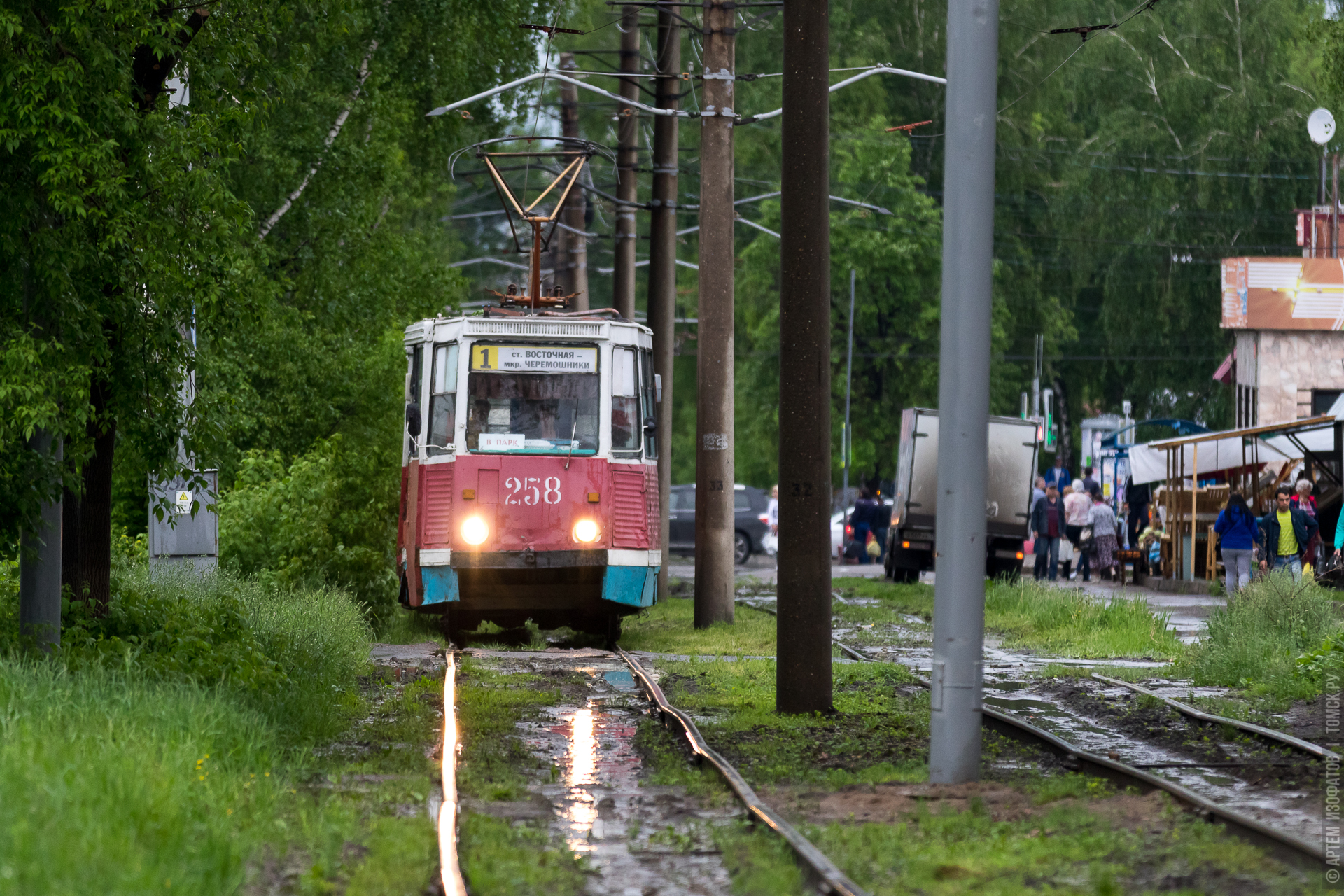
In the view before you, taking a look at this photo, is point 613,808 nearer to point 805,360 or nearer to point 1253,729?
point 805,360

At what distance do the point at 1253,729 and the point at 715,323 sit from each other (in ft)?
32.3

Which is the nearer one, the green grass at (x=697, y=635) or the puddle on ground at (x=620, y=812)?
the puddle on ground at (x=620, y=812)

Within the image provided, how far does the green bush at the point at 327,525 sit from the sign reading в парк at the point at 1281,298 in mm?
27013

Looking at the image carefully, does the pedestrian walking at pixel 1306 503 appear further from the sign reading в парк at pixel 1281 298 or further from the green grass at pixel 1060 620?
the sign reading в парк at pixel 1281 298

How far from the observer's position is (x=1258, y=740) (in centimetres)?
1127

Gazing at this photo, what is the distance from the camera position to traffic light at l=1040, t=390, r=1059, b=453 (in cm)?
5249

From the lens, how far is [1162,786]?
905 centimetres

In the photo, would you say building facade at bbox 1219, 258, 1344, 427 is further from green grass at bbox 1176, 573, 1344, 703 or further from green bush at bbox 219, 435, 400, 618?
green bush at bbox 219, 435, 400, 618

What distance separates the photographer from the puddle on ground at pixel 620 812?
24.5 ft

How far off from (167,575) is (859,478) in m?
47.9

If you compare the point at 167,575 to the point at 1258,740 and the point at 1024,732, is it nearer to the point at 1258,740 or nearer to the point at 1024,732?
the point at 1024,732

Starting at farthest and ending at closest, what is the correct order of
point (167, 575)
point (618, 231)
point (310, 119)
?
point (618, 231) → point (310, 119) → point (167, 575)

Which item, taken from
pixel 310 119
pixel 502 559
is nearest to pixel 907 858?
pixel 502 559

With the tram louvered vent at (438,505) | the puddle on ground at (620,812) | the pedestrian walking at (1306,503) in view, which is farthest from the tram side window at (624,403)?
the pedestrian walking at (1306,503)
